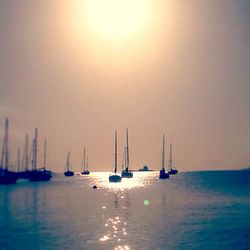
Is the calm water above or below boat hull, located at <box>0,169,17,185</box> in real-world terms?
below

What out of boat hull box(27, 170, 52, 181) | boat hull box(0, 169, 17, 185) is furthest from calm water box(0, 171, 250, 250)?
boat hull box(27, 170, 52, 181)

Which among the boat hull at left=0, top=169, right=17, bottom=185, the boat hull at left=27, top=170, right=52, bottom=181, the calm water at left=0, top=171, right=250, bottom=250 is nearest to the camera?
the calm water at left=0, top=171, right=250, bottom=250

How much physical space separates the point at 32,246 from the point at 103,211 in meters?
27.3

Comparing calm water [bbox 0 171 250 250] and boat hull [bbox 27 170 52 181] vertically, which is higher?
boat hull [bbox 27 170 52 181]

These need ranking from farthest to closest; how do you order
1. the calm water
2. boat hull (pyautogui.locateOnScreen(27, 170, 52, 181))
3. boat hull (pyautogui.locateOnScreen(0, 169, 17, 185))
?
boat hull (pyautogui.locateOnScreen(27, 170, 52, 181)) < boat hull (pyautogui.locateOnScreen(0, 169, 17, 185)) < the calm water

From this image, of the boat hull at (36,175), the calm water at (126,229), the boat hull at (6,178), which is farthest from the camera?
the boat hull at (36,175)

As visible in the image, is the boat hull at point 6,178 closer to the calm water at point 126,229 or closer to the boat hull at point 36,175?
the boat hull at point 36,175

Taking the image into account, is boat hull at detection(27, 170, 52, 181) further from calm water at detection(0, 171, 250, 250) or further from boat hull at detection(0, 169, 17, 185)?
calm water at detection(0, 171, 250, 250)

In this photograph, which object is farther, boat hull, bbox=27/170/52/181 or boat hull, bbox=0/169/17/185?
boat hull, bbox=27/170/52/181

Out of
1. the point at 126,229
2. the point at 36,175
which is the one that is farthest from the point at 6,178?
the point at 126,229

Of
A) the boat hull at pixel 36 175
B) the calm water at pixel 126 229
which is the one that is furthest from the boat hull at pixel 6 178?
the calm water at pixel 126 229

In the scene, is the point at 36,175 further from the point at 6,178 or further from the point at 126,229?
the point at 126,229

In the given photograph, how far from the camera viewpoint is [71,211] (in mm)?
59125

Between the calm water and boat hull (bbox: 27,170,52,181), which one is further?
boat hull (bbox: 27,170,52,181)
